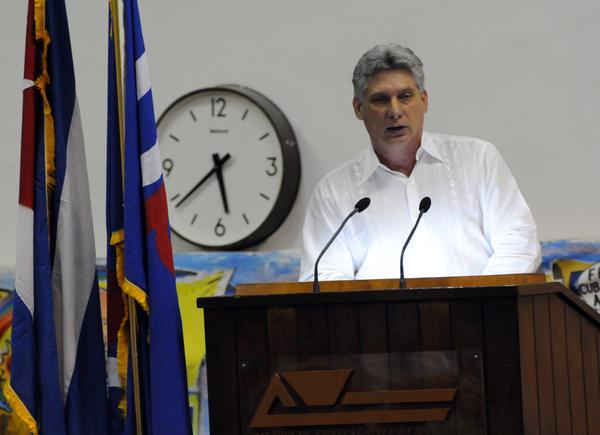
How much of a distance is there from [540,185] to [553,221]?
0.17 meters

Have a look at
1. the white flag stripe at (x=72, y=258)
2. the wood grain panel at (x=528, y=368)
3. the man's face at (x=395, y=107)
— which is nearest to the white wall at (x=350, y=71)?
the man's face at (x=395, y=107)

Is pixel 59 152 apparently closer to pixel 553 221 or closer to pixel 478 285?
pixel 478 285

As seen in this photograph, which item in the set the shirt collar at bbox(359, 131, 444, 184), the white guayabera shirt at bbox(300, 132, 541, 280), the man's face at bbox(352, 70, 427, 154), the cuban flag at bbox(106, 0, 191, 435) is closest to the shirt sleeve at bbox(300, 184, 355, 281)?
the white guayabera shirt at bbox(300, 132, 541, 280)

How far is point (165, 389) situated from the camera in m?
3.16

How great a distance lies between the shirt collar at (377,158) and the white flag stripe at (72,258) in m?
1.05

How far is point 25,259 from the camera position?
3.27 meters

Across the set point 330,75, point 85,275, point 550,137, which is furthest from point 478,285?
point 330,75

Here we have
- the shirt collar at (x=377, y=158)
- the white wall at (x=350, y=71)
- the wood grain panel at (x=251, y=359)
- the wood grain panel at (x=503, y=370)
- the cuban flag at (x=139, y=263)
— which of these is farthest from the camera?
the white wall at (x=350, y=71)

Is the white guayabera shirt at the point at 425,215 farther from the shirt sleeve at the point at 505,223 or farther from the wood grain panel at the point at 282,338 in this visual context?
the wood grain panel at the point at 282,338

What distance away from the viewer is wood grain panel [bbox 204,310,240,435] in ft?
8.91

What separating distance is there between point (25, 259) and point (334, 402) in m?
1.20

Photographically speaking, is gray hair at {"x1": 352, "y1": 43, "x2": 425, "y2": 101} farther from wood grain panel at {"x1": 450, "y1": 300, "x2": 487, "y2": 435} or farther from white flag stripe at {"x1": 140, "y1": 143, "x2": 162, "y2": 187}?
wood grain panel at {"x1": 450, "y1": 300, "x2": 487, "y2": 435}

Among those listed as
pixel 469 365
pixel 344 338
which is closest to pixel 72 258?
pixel 344 338

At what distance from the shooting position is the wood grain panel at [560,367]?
276 cm
